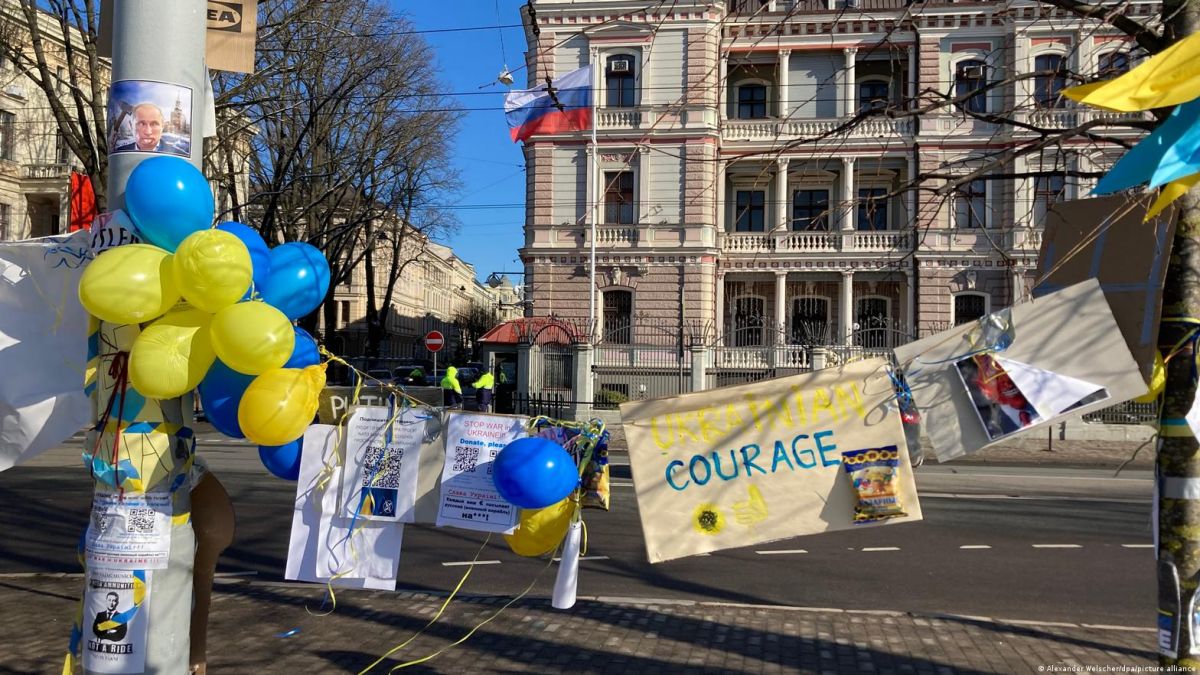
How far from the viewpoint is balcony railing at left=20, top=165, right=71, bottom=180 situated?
3656cm

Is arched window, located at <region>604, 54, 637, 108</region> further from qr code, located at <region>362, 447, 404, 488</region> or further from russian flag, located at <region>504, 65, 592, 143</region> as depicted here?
qr code, located at <region>362, 447, 404, 488</region>

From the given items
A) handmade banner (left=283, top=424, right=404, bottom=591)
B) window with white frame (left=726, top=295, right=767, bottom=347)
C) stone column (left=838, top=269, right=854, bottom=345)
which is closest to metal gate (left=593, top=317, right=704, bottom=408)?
window with white frame (left=726, top=295, right=767, bottom=347)

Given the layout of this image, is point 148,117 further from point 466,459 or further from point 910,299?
point 910,299

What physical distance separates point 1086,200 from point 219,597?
639 cm

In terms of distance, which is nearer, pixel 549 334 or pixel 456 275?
pixel 549 334

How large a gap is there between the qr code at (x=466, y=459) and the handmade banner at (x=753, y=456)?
844mm

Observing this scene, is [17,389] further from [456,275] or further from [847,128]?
[456,275]

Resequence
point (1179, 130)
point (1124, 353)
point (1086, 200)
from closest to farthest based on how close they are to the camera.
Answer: point (1179, 130) → point (1124, 353) → point (1086, 200)

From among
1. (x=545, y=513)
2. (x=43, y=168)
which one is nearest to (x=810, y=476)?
(x=545, y=513)

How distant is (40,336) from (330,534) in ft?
5.30

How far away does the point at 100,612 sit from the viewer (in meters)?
3.56

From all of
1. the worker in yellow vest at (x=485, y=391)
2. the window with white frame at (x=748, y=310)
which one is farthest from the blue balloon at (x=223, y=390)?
the window with white frame at (x=748, y=310)

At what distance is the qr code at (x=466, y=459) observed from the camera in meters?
4.00

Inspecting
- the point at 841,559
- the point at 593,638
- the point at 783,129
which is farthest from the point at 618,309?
the point at 593,638
